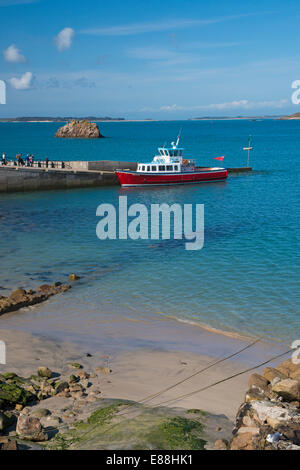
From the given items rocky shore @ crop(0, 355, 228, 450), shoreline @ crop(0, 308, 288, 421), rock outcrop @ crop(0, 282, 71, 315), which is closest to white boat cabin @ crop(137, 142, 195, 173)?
rock outcrop @ crop(0, 282, 71, 315)

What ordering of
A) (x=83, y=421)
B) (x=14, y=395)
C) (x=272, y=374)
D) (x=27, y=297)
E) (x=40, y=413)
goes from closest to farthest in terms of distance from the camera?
(x=83, y=421) → (x=40, y=413) → (x=14, y=395) → (x=272, y=374) → (x=27, y=297)

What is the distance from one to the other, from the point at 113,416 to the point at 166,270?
13.8 m

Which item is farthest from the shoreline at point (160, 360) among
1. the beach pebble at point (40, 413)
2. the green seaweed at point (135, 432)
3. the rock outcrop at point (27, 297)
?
the rock outcrop at point (27, 297)

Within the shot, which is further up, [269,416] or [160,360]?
[269,416]

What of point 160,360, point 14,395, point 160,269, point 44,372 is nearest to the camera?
point 14,395

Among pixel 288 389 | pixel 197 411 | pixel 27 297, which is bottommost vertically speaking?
pixel 197 411

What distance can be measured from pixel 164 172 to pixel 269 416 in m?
47.9

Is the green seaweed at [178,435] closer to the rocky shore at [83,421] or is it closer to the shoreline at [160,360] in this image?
the rocky shore at [83,421]

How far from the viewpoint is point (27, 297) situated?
1986 centimetres

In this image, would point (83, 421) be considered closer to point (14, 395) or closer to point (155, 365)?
point (14, 395)

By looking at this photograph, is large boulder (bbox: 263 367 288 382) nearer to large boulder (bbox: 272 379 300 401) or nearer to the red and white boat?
large boulder (bbox: 272 379 300 401)

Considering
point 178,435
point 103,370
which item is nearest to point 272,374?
point 178,435

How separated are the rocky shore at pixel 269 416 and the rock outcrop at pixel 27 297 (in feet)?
33.9

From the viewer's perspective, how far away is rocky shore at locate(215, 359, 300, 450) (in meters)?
9.45
